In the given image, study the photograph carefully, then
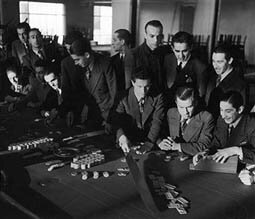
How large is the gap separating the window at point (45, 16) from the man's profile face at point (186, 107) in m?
7.01

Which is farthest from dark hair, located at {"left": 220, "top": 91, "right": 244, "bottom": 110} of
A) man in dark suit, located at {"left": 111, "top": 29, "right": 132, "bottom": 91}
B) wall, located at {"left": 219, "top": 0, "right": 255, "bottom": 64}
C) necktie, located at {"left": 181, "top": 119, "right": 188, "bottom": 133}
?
wall, located at {"left": 219, "top": 0, "right": 255, "bottom": 64}

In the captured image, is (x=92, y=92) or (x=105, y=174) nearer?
(x=105, y=174)

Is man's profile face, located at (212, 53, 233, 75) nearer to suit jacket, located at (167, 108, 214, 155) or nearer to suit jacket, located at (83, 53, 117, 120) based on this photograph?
suit jacket, located at (167, 108, 214, 155)

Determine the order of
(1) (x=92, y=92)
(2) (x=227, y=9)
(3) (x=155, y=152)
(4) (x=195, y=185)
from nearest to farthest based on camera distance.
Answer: (4) (x=195, y=185) → (3) (x=155, y=152) → (1) (x=92, y=92) → (2) (x=227, y=9)

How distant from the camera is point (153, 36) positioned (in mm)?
4008

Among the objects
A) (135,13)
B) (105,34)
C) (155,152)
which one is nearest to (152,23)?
(155,152)

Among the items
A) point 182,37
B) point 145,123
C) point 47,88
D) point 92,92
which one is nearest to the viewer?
point 145,123

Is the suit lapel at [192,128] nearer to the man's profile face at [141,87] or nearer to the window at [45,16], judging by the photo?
the man's profile face at [141,87]

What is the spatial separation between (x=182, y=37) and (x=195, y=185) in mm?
1855

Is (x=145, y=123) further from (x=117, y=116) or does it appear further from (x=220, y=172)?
(x=220, y=172)

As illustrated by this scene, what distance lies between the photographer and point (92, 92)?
3.91 metres

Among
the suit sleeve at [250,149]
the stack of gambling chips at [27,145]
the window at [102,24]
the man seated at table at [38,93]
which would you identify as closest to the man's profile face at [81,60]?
the man seated at table at [38,93]

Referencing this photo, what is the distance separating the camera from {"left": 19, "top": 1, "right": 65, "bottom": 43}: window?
9.31 m

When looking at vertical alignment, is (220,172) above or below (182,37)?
below
